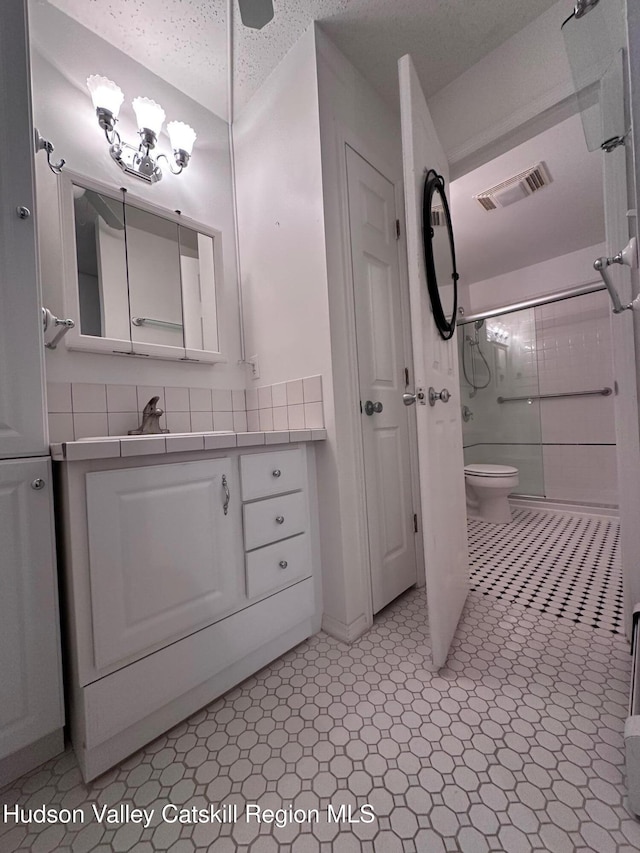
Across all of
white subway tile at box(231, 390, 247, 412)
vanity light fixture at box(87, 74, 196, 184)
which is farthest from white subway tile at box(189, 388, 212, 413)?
vanity light fixture at box(87, 74, 196, 184)

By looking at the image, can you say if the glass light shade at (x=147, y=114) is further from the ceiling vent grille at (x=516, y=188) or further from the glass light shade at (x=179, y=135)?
the ceiling vent grille at (x=516, y=188)

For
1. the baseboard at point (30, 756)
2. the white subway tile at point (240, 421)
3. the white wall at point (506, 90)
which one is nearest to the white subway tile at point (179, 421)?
the white subway tile at point (240, 421)

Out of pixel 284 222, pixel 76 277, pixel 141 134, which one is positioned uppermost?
pixel 141 134

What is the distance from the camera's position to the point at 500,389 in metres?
3.51

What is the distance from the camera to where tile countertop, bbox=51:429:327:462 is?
786mm

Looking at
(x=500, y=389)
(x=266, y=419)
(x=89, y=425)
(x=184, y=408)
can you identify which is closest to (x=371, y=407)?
(x=266, y=419)

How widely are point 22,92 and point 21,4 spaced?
0.68 feet

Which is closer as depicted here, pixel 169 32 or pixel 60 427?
pixel 60 427

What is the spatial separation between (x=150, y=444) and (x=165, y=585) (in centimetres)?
38

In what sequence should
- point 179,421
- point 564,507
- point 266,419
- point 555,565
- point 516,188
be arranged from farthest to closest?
point 564,507, point 516,188, point 555,565, point 266,419, point 179,421

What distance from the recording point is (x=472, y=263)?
329 centimetres

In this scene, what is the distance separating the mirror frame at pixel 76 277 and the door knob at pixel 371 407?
77 cm

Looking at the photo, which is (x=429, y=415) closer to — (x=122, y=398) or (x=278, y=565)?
(x=278, y=565)

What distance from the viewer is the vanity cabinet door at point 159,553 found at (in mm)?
813
